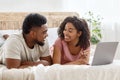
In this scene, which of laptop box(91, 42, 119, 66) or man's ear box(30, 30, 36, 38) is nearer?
laptop box(91, 42, 119, 66)

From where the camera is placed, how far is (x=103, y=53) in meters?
1.73

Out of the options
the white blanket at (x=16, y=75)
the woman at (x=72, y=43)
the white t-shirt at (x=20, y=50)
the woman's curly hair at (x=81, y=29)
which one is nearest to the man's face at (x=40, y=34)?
the white t-shirt at (x=20, y=50)

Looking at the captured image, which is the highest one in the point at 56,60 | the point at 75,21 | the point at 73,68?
the point at 75,21

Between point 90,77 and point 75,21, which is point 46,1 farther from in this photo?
point 90,77

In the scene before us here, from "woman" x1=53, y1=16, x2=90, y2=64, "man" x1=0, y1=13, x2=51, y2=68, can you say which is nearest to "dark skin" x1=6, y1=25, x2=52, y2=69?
"man" x1=0, y1=13, x2=51, y2=68

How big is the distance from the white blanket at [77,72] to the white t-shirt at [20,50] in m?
0.33

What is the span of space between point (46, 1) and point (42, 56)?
5.41 feet

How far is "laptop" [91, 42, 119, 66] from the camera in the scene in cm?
169

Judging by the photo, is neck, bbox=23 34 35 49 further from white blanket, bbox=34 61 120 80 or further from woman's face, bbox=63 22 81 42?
white blanket, bbox=34 61 120 80

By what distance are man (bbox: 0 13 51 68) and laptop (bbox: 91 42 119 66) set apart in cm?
46

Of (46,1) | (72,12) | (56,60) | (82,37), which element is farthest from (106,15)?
(56,60)

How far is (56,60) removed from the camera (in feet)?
6.73

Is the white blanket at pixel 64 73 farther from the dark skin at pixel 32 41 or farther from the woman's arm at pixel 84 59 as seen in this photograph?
the woman's arm at pixel 84 59

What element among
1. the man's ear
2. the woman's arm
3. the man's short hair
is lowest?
the woman's arm
